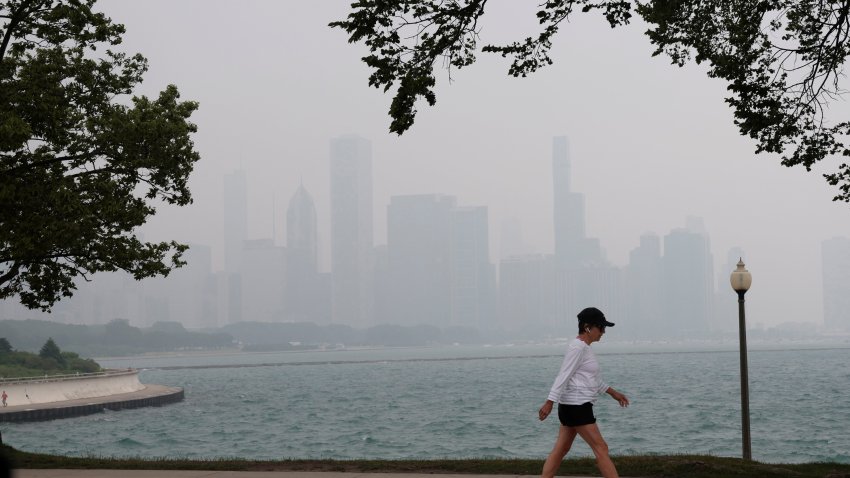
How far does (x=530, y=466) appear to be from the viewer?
15.1m

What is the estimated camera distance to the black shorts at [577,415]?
10.1 m

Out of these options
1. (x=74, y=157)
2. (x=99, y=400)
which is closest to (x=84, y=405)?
(x=99, y=400)

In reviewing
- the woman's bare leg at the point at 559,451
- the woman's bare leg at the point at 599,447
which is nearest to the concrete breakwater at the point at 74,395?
the woman's bare leg at the point at 559,451

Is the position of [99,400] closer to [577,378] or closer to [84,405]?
[84,405]

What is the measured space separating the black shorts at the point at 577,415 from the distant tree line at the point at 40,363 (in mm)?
79559

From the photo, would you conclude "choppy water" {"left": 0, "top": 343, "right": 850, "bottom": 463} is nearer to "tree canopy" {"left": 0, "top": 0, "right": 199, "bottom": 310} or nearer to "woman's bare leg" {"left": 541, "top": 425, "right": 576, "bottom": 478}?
"tree canopy" {"left": 0, "top": 0, "right": 199, "bottom": 310}

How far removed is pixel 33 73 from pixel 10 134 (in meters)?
3.47

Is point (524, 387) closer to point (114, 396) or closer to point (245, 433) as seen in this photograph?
point (114, 396)

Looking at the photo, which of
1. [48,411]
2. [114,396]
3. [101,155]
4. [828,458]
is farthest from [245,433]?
[101,155]

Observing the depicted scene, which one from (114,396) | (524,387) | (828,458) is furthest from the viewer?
(524,387)

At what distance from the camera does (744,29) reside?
13969 millimetres

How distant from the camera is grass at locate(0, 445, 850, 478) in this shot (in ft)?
45.4

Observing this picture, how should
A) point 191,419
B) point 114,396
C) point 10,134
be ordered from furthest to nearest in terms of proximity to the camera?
point 114,396
point 191,419
point 10,134

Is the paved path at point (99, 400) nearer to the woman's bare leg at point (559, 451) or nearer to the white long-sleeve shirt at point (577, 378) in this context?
the woman's bare leg at point (559, 451)
